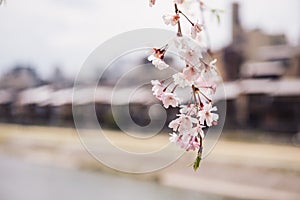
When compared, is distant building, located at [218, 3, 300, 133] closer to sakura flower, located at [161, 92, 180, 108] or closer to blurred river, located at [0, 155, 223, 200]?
blurred river, located at [0, 155, 223, 200]

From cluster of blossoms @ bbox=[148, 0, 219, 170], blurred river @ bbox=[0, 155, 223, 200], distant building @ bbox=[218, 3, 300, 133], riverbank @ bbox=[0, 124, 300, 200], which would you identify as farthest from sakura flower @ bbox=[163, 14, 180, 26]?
distant building @ bbox=[218, 3, 300, 133]

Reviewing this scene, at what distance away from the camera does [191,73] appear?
0.39 m

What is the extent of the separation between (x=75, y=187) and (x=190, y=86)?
247 cm

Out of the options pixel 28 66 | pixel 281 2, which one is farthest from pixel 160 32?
pixel 281 2

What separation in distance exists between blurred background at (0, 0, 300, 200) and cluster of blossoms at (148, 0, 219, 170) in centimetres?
9

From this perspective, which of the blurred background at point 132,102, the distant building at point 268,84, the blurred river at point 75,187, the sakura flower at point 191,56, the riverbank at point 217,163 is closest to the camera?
the sakura flower at point 191,56

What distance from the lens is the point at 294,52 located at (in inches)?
140

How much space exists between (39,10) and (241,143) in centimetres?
270

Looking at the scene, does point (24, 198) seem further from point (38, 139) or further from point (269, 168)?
point (269, 168)

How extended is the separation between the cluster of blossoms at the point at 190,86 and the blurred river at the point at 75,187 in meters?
2.00

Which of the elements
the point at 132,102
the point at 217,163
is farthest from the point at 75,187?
the point at 132,102

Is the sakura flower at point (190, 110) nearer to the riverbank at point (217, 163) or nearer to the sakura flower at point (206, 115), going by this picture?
the sakura flower at point (206, 115)

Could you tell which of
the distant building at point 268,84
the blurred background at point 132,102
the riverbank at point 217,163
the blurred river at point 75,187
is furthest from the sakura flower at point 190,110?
the distant building at point 268,84

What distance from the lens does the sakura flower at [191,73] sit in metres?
0.39
